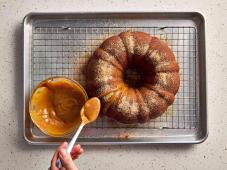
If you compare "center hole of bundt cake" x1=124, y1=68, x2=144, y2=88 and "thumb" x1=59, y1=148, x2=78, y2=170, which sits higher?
"center hole of bundt cake" x1=124, y1=68, x2=144, y2=88

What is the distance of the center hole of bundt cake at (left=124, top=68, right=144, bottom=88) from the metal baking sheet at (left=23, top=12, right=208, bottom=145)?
15cm

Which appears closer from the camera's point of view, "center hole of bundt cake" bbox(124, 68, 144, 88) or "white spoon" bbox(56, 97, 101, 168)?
"white spoon" bbox(56, 97, 101, 168)

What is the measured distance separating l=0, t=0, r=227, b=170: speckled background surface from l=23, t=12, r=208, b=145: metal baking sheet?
0.11ft

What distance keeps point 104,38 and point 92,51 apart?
67 mm

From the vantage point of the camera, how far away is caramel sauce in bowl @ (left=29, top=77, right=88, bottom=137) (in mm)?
1407

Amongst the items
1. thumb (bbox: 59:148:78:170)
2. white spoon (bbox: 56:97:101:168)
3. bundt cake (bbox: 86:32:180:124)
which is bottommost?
thumb (bbox: 59:148:78:170)

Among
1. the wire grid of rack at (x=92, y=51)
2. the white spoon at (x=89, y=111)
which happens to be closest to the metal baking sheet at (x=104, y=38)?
the wire grid of rack at (x=92, y=51)

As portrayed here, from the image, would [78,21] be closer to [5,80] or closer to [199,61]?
[5,80]

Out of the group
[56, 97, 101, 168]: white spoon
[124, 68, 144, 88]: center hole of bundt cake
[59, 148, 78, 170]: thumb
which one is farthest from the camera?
[124, 68, 144, 88]: center hole of bundt cake

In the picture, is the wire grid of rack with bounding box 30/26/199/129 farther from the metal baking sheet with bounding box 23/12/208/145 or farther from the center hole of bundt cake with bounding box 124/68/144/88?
the center hole of bundt cake with bounding box 124/68/144/88

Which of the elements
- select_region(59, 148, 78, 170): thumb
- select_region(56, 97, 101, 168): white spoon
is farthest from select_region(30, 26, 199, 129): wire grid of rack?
select_region(59, 148, 78, 170): thumb

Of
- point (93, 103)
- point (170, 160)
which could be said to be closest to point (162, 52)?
point (93, 103)

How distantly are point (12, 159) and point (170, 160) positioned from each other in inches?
23.6

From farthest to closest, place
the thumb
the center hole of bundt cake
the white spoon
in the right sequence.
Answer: the center hole of bundt cake → the white spoon → the thumb
